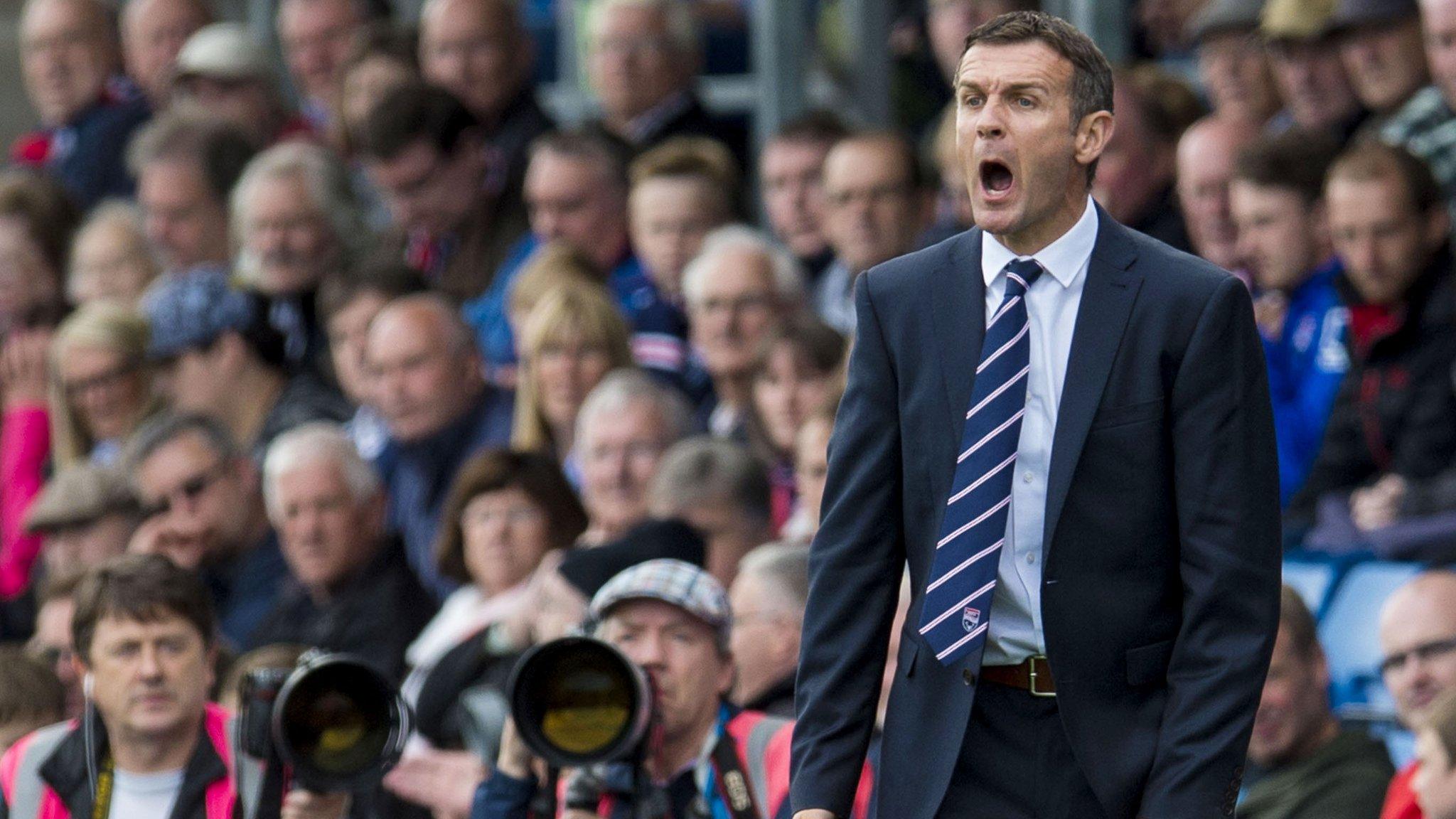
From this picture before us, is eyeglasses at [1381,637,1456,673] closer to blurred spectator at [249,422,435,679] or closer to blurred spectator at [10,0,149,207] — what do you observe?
blurred spectator at [249,422,435,679]

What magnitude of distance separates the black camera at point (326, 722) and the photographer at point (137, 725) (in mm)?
331

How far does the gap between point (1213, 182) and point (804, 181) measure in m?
1.81

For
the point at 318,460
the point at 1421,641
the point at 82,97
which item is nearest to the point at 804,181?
the point at 318,460

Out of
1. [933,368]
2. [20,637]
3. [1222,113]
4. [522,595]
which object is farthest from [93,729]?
[1222,113]

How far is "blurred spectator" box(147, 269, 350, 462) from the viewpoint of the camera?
820cm

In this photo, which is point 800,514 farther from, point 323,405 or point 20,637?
point 20,637

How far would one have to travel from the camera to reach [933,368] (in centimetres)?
298

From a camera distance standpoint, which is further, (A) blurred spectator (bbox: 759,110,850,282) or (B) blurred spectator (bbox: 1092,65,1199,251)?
(A) blurred spectator (bbox: 759,110,850,282)

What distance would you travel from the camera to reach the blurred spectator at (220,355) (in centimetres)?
820

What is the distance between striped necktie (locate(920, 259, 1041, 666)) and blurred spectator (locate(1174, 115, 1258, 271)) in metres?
3.76

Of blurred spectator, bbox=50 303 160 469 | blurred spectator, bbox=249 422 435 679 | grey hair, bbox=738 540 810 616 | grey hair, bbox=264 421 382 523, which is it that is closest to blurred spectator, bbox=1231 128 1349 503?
grey hair, bbox=738 540 810 616

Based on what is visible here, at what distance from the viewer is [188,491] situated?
7211mm

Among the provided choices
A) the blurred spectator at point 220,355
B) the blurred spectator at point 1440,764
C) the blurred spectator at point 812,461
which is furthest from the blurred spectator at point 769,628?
the blurred spectator at point 220,355

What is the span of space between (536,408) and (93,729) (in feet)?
8.21
